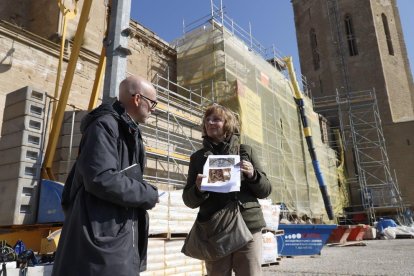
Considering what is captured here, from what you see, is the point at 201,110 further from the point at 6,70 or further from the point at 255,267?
the point at 255,267

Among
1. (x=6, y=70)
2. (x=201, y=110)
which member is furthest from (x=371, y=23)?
(x=6, y=70)

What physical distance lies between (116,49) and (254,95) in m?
12.8

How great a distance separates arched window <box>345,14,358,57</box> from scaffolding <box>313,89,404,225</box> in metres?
4.21

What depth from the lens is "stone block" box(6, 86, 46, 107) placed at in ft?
21.9

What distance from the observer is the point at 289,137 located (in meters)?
19.0

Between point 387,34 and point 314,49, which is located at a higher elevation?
point 387,34

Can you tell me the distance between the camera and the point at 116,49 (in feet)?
11.7

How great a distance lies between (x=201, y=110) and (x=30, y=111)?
843 centimetres

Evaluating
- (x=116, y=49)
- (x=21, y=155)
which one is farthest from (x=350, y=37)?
(x=116, y=49)

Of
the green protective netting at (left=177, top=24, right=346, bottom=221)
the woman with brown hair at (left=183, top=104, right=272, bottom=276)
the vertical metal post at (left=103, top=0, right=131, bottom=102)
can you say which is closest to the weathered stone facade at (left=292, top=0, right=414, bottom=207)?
the green protective netting at (left=177, top=24, right=346, bottom=221)

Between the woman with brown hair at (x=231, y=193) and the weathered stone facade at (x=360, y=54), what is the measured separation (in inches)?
1168

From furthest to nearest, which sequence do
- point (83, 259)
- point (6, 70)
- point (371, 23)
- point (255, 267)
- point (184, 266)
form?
1. point (371, 23)
2. point (6, 70)
3. point (184, 266)
4. point (255, 267)
5. point (83, 259)

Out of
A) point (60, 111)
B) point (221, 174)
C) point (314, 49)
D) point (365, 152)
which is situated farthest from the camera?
point (314, 49)

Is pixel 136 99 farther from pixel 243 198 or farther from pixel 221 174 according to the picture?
pixel 243 198
